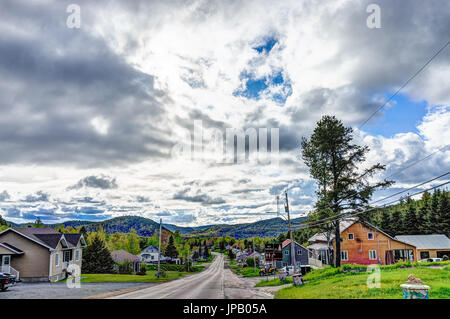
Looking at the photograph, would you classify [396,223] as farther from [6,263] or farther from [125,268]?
[6,263]

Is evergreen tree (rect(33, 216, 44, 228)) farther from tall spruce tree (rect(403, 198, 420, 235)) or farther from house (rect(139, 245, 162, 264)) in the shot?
tall spruce tree (rect(403, 198, 420, 235))

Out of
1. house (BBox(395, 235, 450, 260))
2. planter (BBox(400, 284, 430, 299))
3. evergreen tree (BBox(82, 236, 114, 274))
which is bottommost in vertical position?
evergreen tree (BBox(82, 236, 114, 274))

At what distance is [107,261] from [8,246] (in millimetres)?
24872

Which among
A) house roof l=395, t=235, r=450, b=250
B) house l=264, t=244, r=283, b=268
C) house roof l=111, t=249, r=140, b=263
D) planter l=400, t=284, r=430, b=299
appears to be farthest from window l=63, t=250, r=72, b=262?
house roof l=395, t=235, r=450, b=250

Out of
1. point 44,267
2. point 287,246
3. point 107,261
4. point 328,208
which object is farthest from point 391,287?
point 287,246

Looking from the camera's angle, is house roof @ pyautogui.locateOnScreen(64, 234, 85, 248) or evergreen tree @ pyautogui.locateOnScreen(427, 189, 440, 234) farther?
evergreen tree @ pyautogui.locateOnScreen(427, 189, 440, 234)

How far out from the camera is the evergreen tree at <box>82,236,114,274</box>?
185 feet

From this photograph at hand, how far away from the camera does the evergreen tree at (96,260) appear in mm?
56406

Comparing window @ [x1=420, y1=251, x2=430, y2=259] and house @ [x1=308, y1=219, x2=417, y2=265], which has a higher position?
house @ [x1=308, y1=219, x2=417, y2=265]

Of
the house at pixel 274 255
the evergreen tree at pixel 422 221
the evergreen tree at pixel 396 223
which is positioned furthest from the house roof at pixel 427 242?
the house at pixel 274 255

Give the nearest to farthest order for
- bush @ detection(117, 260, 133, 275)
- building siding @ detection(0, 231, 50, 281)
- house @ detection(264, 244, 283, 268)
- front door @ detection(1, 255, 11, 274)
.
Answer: front door @ detection(1, 255, 11, 274) → building siding @ detection(0, 231, 50, 281) → bush @ detection(117, 260, 133, 275) → house @ detection(264, 244, 283, 268)

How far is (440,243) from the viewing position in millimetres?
56094
